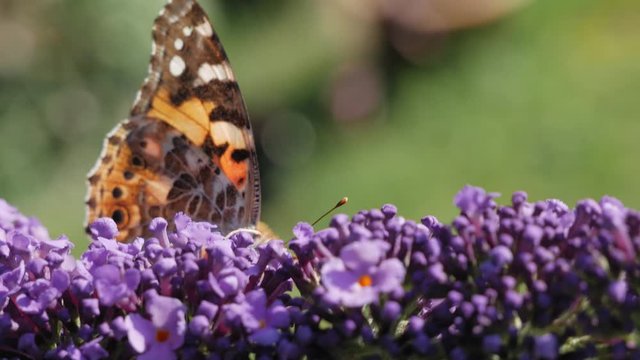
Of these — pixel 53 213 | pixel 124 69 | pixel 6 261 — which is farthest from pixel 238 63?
pixel 6 261

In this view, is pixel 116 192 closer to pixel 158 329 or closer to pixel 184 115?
pixel 184 115

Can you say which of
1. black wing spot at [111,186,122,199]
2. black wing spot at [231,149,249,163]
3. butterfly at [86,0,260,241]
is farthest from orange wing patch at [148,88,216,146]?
A: black wing spot at [111,186,122,199]

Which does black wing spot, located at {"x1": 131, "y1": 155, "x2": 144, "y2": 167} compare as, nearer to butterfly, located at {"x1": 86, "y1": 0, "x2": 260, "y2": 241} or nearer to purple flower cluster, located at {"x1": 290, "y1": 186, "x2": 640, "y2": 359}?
butterfly, located at {"x1": 86, "y1": 0, "x2": 260, "y2": 241}

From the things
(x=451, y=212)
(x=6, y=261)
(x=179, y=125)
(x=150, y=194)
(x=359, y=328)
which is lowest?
(x=359, y=328)

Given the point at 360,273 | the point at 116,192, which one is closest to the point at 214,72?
the point at 116,192

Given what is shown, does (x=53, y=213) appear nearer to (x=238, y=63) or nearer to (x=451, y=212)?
(x=238, y=63)

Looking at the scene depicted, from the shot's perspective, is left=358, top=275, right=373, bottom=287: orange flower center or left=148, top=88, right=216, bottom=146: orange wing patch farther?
left=148, top=88, right=216, bottom=146: orange wing patch

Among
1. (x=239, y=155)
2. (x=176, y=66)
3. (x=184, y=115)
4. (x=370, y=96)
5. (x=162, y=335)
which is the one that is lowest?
(x=162, y=335)
